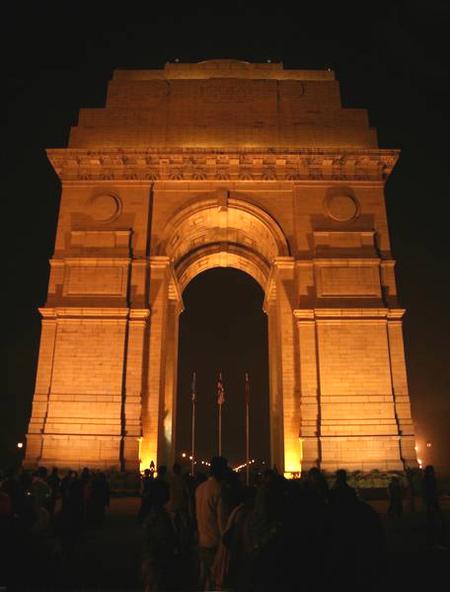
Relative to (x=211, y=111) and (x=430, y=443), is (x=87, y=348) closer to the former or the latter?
(x=211, y=111)

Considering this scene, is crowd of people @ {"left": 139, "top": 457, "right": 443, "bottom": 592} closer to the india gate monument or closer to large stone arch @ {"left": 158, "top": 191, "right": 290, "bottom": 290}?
the india gate monument

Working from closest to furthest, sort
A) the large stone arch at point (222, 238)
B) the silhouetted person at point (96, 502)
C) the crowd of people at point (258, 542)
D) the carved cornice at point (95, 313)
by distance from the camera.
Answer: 1. the crowd of people at point (258, 542)
2. the silhouetted person at point (96, 502)
3. the carved cornice at point (95, 313)
4. the large stone arch at point (222, 238)

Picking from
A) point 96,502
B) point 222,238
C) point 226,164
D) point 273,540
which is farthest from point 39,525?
point 222,238

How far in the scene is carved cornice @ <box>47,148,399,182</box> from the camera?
2872 centimetres

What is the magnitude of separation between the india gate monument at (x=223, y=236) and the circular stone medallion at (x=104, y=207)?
69 millimetres

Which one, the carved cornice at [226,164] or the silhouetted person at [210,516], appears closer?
the silhouetted person at [210,516]

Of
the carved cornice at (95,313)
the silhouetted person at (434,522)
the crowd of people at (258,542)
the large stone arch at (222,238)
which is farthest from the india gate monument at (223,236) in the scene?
the crowd of people at (258,542)

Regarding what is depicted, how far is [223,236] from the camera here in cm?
3369

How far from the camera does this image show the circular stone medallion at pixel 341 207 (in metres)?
28.3

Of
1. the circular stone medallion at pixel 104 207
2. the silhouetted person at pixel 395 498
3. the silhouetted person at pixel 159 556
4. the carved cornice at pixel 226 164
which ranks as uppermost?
the carved cornice at pixel 226 164

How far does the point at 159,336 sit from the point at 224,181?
27.3 feet

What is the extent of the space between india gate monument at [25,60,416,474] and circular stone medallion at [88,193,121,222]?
2.7 inches

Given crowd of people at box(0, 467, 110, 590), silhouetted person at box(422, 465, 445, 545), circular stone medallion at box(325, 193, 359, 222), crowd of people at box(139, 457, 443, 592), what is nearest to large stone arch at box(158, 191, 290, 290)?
circular stone medallion at box(325, 193, 359, 222)

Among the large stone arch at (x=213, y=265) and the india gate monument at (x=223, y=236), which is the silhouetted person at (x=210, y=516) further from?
the large stone arch at (x=213, y=265)
